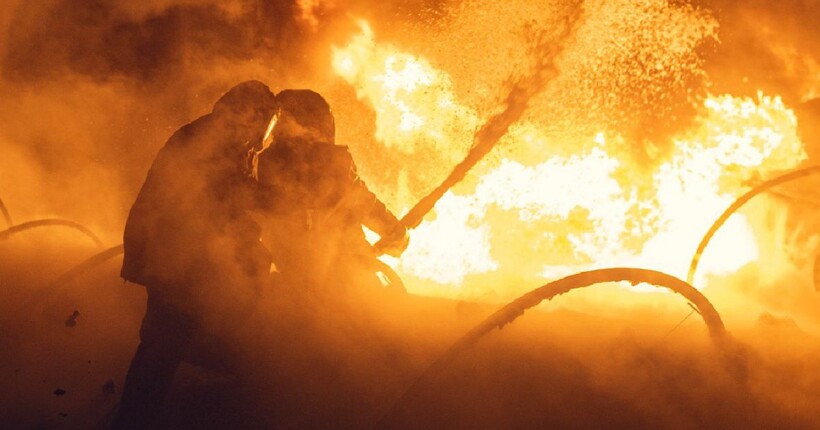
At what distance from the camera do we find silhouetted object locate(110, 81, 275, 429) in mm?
3096

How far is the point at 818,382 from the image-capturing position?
11.9 feet

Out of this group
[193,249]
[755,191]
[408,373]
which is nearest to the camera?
[193,249]

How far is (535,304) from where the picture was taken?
3.24 metres

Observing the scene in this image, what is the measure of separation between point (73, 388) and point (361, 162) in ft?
15.1

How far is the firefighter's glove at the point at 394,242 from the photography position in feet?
14.8

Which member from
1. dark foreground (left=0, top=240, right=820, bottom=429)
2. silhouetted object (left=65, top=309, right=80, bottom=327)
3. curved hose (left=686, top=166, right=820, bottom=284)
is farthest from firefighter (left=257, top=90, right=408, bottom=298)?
curved hose (left=686, top=166, right=820, bottom=284)

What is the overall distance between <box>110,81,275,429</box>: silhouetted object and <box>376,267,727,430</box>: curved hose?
1077 millimetres

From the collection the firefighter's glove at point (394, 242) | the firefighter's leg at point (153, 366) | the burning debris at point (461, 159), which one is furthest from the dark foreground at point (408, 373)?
the firefighter's glove at point (394, 242)

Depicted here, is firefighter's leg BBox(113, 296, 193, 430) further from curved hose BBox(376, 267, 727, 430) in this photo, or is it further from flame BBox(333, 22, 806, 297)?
flame BBox(333, 22, 806, 297)

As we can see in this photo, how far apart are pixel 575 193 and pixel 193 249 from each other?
15.8 feet

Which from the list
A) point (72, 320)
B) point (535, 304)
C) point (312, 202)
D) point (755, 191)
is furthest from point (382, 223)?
point (755, 191)

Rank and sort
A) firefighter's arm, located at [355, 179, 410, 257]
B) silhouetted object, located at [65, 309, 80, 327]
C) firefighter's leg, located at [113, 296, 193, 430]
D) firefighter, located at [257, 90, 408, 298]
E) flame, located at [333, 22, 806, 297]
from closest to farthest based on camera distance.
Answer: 1. firefighter's leg, located at [113, 296, 193, 430]
2. firefighter, located at [257, 90, 408, 298]
3. silhouetted object, located at [65, 309, 80, 327]
4. firefighter's arm, located at [355, 179, 410, 257]
5. flame, located at [333, 22, 806, 297]

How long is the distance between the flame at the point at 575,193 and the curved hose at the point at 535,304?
112 inches

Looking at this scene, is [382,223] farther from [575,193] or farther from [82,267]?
[575,193]
